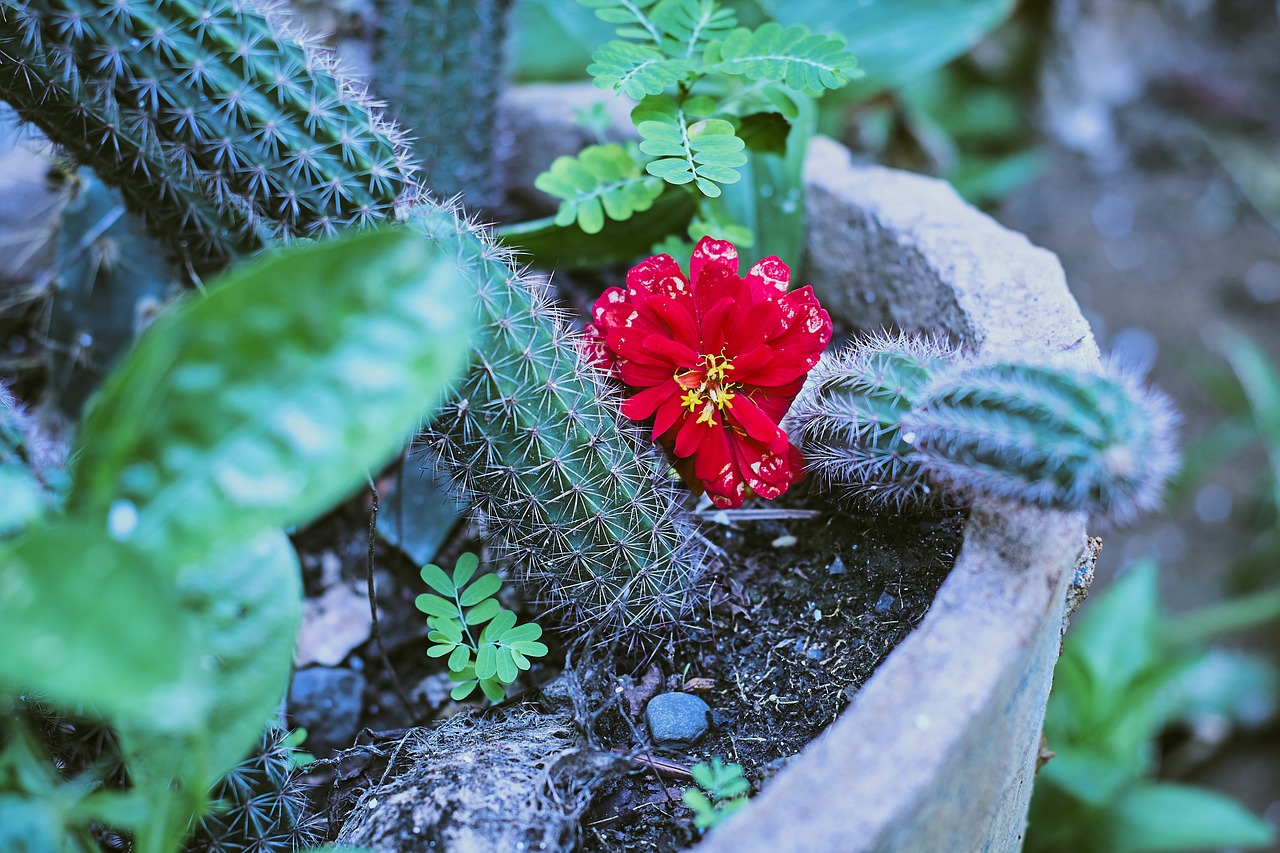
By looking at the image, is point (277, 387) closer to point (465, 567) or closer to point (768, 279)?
point (465, 567)

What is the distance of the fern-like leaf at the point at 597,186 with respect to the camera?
1.24m

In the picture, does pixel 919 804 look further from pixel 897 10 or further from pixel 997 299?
pixel 897 10

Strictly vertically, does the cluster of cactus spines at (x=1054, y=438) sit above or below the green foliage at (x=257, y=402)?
below

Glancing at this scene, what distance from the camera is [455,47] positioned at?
1.54 m

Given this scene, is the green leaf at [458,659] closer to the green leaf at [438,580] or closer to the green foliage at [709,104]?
the green leaf at [438,580]

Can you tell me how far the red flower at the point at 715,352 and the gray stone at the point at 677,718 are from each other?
0.75 feet

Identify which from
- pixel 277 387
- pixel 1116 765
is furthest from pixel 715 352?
pixel 1116 765

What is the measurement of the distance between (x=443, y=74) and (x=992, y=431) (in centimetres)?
108

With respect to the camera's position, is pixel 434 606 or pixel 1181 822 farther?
pixel 1181 822

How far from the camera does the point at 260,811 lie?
98 centimetres

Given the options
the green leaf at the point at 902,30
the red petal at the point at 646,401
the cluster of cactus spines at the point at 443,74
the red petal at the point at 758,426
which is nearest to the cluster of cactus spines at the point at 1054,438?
the red petal at the point at 758,426

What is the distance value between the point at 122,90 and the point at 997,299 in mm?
1042

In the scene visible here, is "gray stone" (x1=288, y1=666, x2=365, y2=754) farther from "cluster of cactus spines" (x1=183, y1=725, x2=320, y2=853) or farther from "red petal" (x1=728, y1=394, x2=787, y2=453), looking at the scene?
"red petal" (x1=728, y1=394, x2=787, y2=453)

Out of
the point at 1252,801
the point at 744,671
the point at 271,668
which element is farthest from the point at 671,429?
the point at 1252,801
